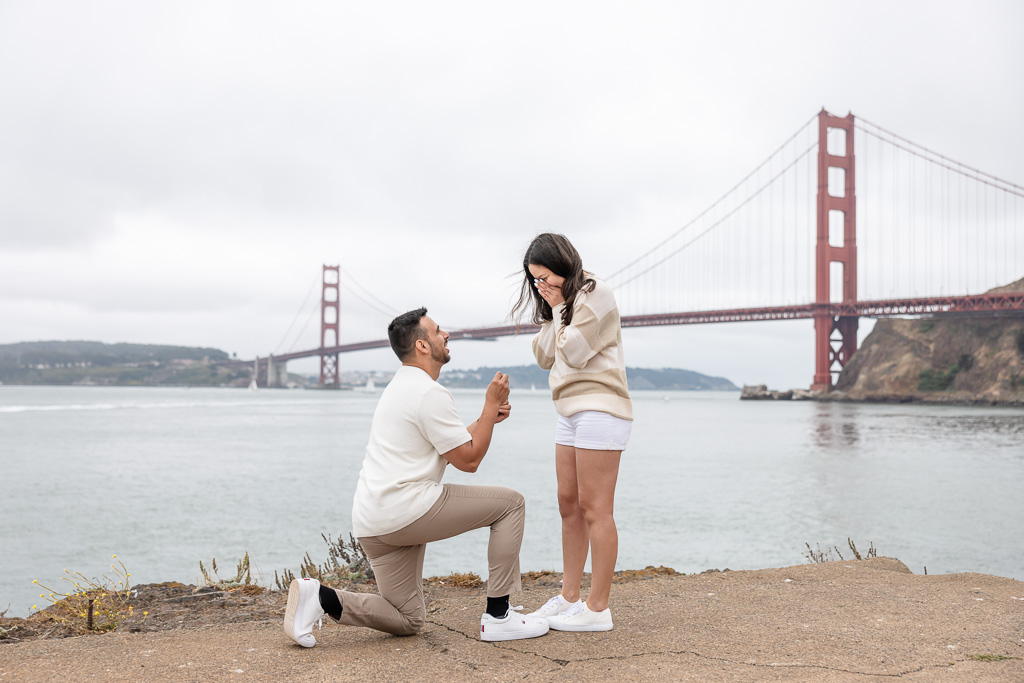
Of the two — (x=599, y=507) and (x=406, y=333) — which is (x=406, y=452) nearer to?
(x=406, y=333)

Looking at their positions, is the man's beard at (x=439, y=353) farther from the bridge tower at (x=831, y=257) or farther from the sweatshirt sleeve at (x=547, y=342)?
the bridge tower at (x=831, y=257)

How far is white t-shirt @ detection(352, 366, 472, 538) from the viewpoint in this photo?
2.47 meters

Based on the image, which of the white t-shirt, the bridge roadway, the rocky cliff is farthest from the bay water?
the rocky cliff

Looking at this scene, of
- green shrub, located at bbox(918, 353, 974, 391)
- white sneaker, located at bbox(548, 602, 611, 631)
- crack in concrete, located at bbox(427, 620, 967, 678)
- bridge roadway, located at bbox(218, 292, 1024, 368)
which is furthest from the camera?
green shrub, located at bbox(918, 353, 974, 391)

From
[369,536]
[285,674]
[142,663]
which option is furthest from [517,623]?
[142,663]

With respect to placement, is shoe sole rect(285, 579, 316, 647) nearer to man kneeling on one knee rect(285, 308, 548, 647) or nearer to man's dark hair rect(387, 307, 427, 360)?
man kneeling on one knee rect(285, 308, 548, 647)

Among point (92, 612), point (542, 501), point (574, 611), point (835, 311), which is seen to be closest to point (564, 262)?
point (574, 611)

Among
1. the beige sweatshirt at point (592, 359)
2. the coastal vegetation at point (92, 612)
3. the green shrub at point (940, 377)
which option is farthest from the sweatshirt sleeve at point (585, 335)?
the green shrub at point (940, 377)

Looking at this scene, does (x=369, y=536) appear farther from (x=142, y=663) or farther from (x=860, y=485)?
(x=860, y=485)

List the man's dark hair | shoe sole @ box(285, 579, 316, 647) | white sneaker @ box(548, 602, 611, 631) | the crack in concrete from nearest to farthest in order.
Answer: the crack in concrete, shoe sole @ box(285, 579, 316, 647), the man's dark hair, white sneaker @ box(548, 602, 611, 631)

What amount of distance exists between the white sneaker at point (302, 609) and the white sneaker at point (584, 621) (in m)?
0.85

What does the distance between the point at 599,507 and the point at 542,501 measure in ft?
30.1

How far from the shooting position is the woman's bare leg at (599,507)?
106 inches

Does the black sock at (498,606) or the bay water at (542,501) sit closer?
the black sock at (498,606)
